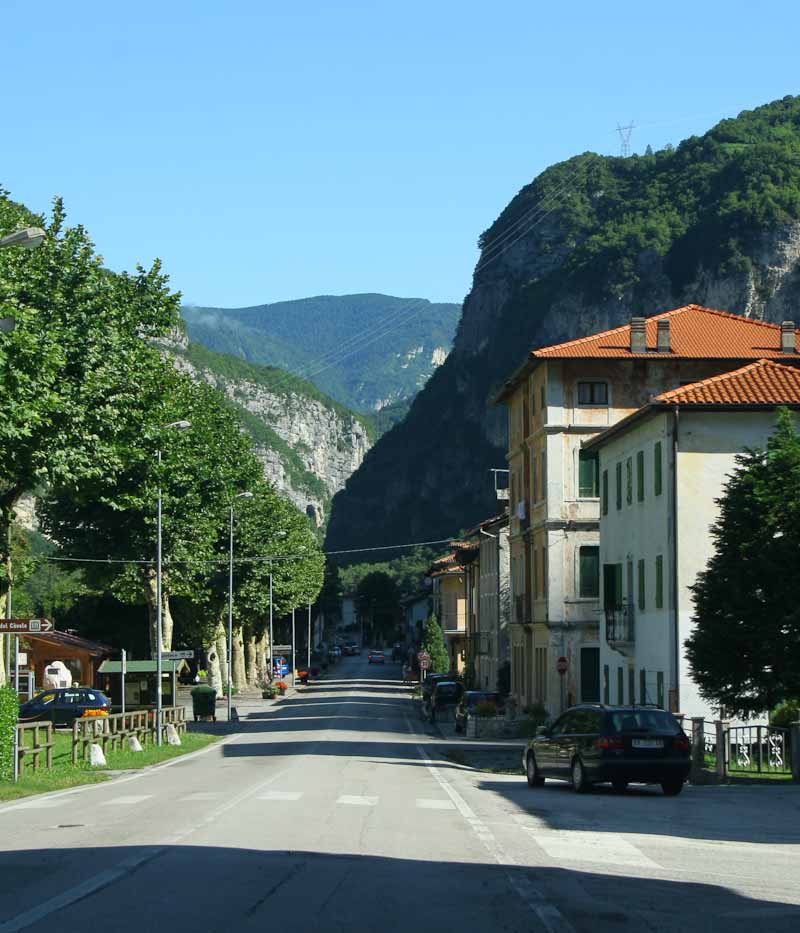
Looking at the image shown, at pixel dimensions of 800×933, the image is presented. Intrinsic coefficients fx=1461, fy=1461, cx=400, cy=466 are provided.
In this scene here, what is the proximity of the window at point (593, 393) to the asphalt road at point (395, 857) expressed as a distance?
101ft

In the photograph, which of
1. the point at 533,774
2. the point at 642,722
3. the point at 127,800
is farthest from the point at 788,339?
the point at 127,800

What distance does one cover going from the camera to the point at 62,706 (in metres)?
49.3

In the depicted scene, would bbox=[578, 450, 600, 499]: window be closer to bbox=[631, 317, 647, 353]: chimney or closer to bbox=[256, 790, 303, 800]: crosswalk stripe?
bbox=[631, 317, 647, 353]: chimney

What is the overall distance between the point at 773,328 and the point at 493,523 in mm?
22201

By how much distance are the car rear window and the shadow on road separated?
10.8 metres

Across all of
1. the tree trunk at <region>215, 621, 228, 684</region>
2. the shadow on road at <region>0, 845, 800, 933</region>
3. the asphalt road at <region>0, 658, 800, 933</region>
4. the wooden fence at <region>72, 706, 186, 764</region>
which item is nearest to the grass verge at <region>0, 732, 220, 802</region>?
the wooden fence at <region>72, 706, 186, 764</region>

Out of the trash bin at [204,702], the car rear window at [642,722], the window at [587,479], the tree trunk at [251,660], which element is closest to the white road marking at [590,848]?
the car rear window at [642,722]

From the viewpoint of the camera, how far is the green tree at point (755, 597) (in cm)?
2973

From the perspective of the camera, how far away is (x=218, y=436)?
6781 cm

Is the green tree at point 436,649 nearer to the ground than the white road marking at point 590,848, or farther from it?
nearer to the ground

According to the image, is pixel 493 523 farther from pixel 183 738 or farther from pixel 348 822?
pixel 348 822

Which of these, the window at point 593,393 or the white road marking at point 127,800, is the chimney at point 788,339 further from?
the white road marking at point 127,800

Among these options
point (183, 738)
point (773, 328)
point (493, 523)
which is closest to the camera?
point (183, 738)

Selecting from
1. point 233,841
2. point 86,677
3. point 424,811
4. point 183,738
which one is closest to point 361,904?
point 233,841
